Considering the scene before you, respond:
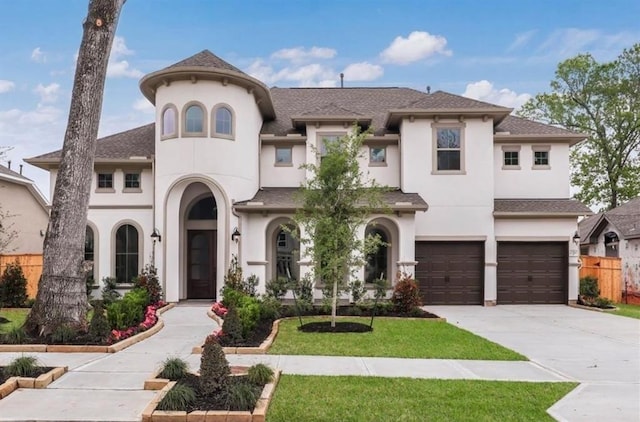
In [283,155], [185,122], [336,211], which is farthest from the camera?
[283,155]

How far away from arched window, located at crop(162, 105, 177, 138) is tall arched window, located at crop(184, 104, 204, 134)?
1.26 feet

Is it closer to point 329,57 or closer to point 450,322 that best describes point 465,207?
point 450,322

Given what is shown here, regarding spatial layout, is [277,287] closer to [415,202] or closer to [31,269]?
[415,202]

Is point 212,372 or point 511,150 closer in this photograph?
point 212,372

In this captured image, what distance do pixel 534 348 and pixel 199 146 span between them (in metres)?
10.8

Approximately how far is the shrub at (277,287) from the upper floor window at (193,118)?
204 inches

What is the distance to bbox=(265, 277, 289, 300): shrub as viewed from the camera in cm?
1536

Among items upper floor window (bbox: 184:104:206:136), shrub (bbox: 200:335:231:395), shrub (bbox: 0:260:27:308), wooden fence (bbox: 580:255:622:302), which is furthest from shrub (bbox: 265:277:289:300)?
wooden fence (bbox: 580:255:622:302)

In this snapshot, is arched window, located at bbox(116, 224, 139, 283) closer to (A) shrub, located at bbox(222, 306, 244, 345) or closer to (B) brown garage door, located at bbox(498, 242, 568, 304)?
(A) shrub, located at bbox(222, 306, 244, 345)

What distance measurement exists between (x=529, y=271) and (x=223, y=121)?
37.6 ft

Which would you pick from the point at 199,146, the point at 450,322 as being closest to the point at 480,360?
the point at 450,322

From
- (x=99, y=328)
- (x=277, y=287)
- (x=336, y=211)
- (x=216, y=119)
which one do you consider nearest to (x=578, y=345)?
(x=336, y=211)

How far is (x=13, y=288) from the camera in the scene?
15703 millimetres

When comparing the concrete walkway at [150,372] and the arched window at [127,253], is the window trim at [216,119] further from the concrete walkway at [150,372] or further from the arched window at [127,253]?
the concrete walkway at [150,372]
